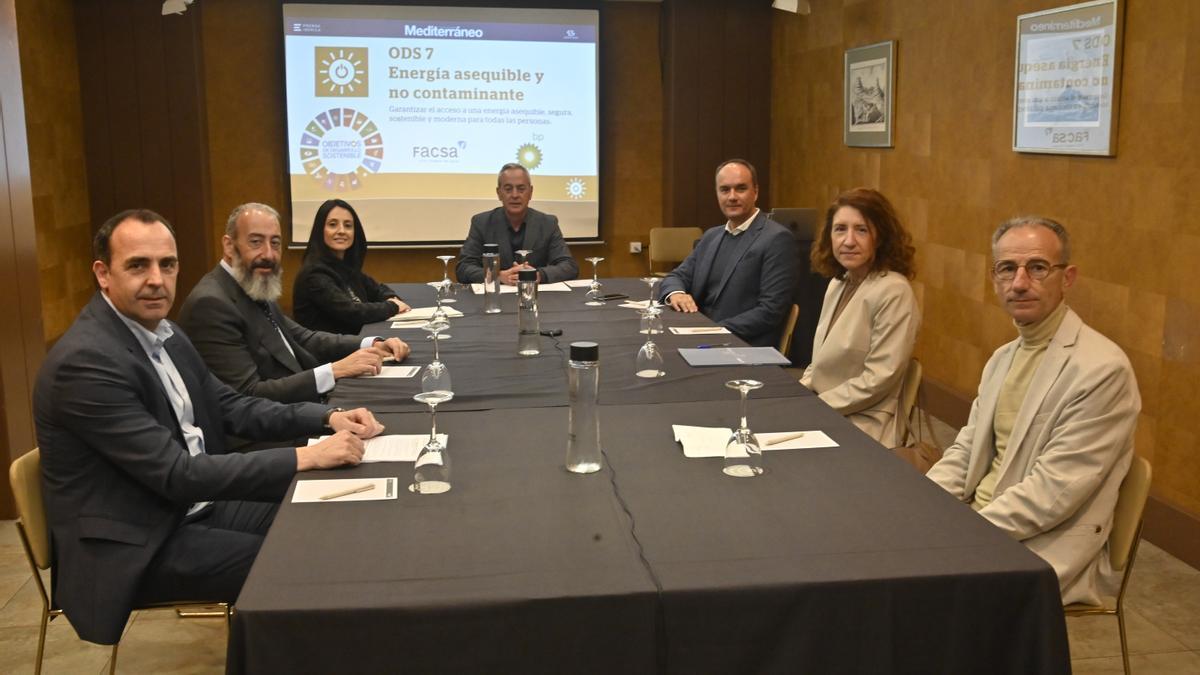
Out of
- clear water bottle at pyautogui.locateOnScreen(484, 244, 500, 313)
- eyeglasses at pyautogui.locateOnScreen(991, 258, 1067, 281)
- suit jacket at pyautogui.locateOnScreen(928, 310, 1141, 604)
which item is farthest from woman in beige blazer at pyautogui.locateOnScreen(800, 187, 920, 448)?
clear water bottle at pyautogui.locateOnScreen(484, 244, 500, 313)

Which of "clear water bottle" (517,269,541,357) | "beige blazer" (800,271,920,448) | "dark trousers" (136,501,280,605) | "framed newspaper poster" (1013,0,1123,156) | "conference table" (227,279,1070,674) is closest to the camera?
"conference table" (227,279,1070,674)

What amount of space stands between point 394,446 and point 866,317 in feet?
6.20

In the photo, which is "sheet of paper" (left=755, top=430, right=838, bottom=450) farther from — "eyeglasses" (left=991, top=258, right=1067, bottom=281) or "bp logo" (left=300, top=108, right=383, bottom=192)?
"bp logo" (left=300, top=108, right=383, bottom=192)

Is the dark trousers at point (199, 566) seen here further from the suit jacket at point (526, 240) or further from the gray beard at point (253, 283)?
the suit jacket at point (526, 240)

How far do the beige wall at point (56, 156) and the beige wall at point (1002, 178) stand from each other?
217 inches

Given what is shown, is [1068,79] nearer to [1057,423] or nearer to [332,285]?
[1057,423]

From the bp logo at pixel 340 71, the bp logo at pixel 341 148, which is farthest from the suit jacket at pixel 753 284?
the bp logo at pixel 340 71

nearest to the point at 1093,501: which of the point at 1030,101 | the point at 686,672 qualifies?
the point at 686,672

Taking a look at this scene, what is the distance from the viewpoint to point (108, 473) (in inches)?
102

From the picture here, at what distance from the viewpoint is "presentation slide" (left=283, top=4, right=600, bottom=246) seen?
885cm

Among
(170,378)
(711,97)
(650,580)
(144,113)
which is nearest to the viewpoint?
Answer: (650,580)

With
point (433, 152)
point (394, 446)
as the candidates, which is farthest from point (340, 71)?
point (394, 446)

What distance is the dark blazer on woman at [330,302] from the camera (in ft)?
16.9

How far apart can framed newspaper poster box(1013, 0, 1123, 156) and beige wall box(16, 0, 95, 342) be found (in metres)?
6.11
